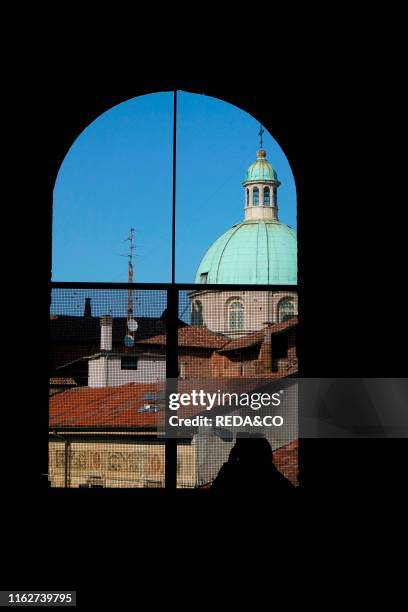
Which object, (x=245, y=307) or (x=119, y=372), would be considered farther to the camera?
(x=245, y=307)

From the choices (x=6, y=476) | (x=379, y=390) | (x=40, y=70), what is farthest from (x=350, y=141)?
(x=6, y=476)

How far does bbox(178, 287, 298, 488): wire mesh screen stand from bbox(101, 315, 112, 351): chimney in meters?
0.49

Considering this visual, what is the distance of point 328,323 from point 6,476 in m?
2.38

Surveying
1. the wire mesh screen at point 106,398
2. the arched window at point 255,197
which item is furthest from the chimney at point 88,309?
the arched window at point 255,197

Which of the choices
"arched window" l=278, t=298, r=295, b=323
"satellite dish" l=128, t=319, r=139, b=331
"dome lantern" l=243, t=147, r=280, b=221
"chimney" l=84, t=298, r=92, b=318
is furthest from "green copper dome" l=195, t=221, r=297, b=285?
"chimney" l=84, t=298, r=92, b=318

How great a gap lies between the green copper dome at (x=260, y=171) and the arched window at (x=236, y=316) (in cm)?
133

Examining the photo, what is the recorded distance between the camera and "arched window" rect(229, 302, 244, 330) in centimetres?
740

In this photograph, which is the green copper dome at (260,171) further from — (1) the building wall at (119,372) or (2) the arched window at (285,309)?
(1) the building wall at (119,372)

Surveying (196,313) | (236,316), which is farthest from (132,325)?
(236,316)

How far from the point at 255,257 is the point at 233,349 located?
425 centimetres

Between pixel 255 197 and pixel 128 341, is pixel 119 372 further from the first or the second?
pixel 255 197

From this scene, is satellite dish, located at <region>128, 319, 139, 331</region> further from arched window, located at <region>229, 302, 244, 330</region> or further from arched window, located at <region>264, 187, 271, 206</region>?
arched window, located at <region>264, 187, 271, 206</region>

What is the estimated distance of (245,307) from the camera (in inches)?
297

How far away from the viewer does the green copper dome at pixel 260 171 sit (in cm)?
895
